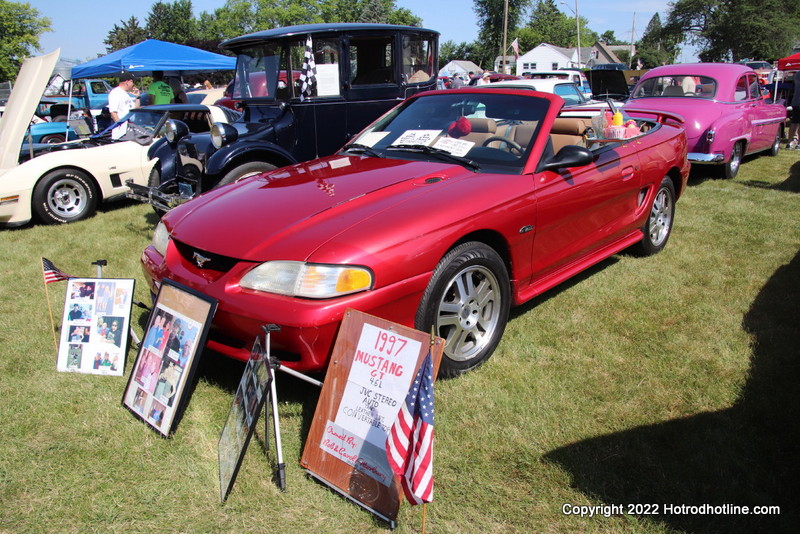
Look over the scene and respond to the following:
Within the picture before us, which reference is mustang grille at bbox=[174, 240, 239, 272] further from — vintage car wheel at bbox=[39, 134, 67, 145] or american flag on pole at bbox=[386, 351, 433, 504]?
vintage car wheel at bbox=[39, 134, 67, 145]

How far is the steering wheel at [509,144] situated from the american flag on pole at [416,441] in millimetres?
1907

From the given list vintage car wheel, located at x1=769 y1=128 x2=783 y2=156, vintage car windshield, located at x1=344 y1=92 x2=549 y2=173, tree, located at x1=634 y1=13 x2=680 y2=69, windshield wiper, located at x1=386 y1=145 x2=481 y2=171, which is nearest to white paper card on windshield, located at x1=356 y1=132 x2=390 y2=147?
vintage car windshield, located at x1=344 y1=92 x2=549 y2=173

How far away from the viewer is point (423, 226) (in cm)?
278

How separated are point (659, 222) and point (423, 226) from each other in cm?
317

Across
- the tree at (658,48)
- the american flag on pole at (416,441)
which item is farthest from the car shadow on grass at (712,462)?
the tree at (658,48)

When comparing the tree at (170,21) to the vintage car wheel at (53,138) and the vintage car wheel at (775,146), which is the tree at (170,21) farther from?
the vintage car wheel at (775,146)

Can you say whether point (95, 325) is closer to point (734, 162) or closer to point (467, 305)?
point (467, 305)

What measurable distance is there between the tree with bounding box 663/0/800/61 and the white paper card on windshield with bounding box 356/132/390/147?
5638 centimetres

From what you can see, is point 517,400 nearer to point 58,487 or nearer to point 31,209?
point 58,487

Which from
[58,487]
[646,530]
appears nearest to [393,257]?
[646,530]

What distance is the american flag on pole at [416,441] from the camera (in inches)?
76.8

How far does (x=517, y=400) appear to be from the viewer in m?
2.92

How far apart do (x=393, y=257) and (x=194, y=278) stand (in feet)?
3.38

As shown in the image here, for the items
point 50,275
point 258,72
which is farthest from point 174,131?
point 50,275
